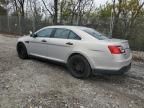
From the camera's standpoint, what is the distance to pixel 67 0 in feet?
73.8

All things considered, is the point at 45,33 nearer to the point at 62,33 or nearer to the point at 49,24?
the point at 62,33

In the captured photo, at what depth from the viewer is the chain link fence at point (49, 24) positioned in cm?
1041

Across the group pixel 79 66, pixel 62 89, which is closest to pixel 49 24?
pixel 79 66

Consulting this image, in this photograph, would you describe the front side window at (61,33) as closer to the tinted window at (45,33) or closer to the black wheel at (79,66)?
the tinted window at (45,33)

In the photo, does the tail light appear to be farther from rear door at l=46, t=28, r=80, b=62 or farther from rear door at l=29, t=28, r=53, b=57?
rear door at l=29, t=28, r=53, b=57

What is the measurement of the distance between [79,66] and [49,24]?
12.6 m

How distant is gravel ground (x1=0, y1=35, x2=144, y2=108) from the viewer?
4.00m

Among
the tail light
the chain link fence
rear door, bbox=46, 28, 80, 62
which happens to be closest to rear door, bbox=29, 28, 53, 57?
rear door, bbox=46, 28, 80, 62

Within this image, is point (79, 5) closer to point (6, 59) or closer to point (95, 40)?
point (6, 59)

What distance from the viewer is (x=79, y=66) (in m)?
5.55

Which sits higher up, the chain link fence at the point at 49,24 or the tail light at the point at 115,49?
the chain link fence at the point at 49,24

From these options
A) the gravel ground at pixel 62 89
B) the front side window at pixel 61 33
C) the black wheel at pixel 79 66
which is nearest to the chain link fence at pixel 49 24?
the gravel ground at pixel 62 89

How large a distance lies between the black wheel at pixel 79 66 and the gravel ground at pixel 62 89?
0.57ft

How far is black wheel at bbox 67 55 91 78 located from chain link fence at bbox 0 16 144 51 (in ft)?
19.3
